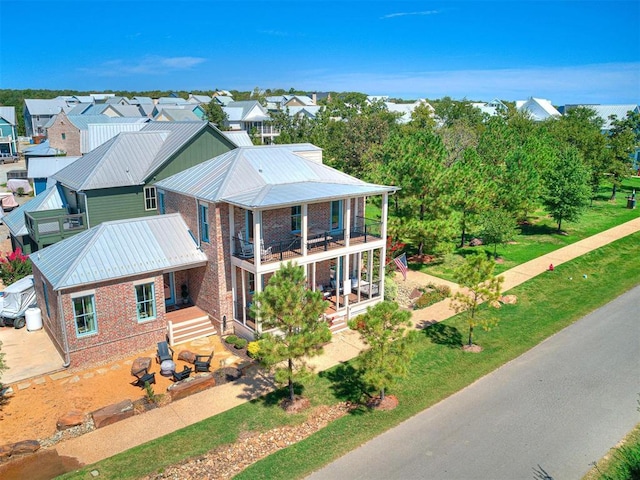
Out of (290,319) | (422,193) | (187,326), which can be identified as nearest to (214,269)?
(187,326)

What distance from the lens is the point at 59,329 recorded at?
18.8 m

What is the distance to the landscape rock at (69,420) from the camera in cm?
1510

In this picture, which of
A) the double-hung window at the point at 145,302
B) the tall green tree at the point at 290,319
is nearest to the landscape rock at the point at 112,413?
the double-hung window at the point at 145,302

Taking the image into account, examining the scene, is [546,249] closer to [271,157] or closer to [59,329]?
[271,157]

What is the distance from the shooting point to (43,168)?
38125 millimetres

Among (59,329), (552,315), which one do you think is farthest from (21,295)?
(552,315)

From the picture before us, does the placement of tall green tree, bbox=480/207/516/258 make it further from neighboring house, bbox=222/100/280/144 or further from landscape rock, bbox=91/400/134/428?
neighboring house, bbox=222/100/280/144

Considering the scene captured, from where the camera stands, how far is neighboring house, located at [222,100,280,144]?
8762 cm

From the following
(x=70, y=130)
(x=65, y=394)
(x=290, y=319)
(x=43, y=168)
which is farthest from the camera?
(x=70, y=130)

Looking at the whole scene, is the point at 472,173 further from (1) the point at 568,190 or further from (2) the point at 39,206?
(2) the point at 39,206

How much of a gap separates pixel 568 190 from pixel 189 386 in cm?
3130

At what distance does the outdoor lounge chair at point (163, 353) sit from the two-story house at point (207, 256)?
4.13 ft

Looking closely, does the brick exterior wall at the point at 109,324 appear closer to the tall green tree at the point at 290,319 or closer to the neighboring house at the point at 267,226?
the neighboring house at the point at 267,226

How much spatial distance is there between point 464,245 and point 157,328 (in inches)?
900
